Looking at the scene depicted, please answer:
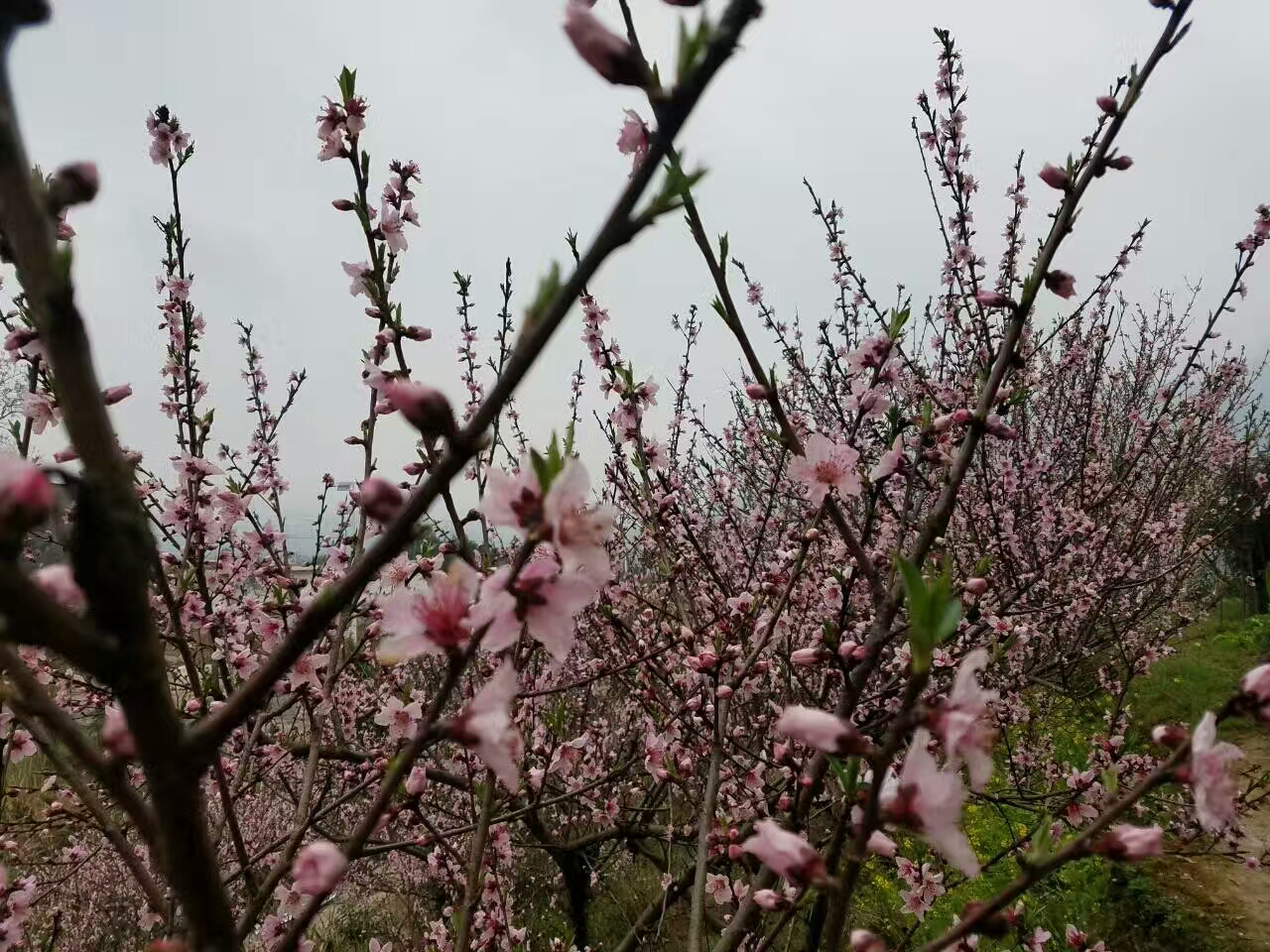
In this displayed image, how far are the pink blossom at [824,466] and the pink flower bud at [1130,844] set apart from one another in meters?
1.18

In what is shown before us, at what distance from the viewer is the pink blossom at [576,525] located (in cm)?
88

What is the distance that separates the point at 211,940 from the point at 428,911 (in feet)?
28.8

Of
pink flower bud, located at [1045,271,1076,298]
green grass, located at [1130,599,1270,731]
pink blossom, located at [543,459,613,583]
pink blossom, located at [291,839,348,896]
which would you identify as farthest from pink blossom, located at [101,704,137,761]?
green grass, located at [1130,599,1270,731]

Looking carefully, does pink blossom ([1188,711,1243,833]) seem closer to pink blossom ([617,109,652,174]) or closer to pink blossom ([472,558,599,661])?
pink blossom ([472,558,599,661])

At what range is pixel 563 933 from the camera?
22.5 ft

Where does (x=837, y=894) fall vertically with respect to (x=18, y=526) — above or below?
below

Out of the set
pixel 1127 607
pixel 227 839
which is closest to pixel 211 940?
pixel 227 839

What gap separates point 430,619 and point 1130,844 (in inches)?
38.9

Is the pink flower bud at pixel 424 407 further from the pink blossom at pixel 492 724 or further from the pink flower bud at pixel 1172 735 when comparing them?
the pink flower bud at pixel 1172 735

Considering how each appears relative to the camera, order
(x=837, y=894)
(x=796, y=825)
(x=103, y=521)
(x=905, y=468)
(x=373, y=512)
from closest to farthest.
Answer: (x=103, y=521)
(x=373, y=512)
(x=837, y=894)
(x=796, y=825)
(x=905, y=468)

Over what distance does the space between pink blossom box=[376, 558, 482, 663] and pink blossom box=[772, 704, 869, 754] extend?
0.43 metres

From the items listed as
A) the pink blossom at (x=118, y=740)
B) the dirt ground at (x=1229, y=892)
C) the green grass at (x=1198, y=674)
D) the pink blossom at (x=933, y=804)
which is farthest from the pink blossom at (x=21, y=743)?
the green grass at (x=1198, y=674)

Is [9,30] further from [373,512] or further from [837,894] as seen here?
[837,894]

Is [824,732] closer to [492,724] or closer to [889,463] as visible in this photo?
[492,724]
